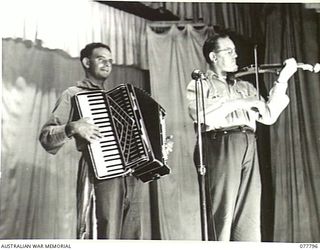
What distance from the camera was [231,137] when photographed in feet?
10.2

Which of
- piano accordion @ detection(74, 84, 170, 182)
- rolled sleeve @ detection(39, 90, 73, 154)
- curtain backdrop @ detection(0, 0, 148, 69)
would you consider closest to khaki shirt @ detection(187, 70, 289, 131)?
piano accordion @ detection(74, 84, 170, 182)

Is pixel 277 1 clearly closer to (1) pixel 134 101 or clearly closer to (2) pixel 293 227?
(1) pixel 134 101

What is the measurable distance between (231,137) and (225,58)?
42 cm

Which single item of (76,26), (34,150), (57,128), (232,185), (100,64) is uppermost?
(76,26)

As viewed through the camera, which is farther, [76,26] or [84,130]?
[76,26]

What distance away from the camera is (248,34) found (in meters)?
3.18

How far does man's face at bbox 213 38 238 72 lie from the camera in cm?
316

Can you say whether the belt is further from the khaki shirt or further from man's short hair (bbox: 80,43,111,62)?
man's short hair (bbox: 80,43,111,62)

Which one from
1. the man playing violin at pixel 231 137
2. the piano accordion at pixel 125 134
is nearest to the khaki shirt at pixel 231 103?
the man playing violin at pixel 231 137

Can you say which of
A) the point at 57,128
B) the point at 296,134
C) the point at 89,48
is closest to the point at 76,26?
the point at 89,48

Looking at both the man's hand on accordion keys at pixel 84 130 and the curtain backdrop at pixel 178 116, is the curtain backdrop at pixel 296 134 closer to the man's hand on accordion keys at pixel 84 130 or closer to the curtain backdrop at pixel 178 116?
the curtain backdrop at pixel 178 116

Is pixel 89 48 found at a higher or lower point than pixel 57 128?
higher

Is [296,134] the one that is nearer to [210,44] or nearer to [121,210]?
[210,44]

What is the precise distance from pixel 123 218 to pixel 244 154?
2.29 ft
